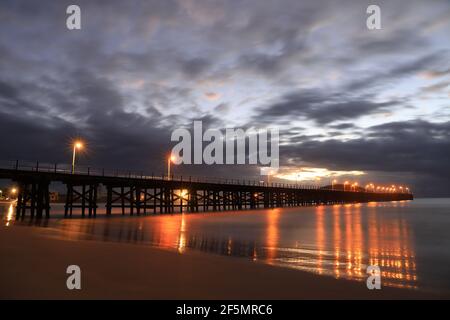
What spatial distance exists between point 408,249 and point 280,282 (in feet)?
32.6

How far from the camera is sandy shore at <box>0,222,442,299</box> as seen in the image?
578 cm

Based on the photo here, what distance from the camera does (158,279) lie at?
6.68 meters

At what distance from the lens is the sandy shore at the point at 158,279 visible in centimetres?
578

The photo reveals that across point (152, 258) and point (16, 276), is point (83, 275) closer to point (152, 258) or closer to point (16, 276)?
point (16, 276)

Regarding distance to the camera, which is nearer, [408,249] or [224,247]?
[224,247]
